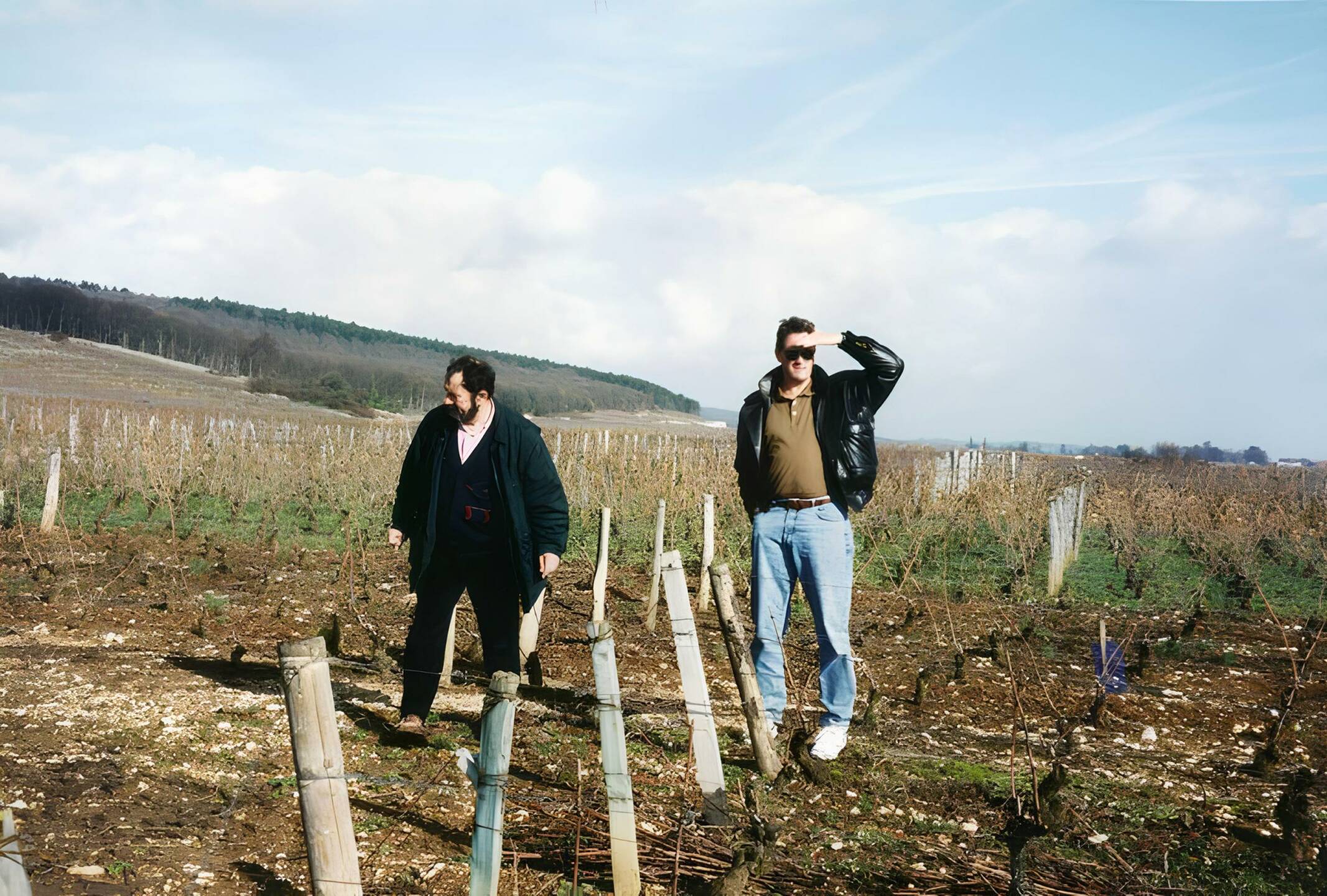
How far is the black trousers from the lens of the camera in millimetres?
4453

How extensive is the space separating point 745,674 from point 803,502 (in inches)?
30.0

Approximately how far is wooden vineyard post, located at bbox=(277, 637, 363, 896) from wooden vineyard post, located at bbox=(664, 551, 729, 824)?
4.54 ft

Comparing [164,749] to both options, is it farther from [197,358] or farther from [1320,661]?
[197,358]

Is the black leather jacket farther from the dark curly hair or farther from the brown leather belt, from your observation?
the dark curly hair

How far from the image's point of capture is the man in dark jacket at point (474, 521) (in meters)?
4.36

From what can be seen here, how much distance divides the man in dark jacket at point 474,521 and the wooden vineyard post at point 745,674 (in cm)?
99

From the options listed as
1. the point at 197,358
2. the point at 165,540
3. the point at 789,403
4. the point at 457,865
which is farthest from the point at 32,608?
the point at 197,358

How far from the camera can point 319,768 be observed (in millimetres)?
2340

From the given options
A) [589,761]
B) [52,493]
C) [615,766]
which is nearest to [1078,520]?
[589,761]

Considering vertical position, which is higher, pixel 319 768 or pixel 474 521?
pixel 474 521

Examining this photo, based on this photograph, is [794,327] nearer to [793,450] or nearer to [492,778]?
[793,450]

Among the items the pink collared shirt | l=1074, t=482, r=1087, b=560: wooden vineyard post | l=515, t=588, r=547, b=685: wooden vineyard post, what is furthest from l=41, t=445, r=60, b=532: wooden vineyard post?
l=1074, t=482, r=1087, b=560: wooden vineyard post

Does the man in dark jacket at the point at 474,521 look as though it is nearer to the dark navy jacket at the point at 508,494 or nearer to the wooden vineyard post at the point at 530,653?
the dark navy jacket at the point at 508,494

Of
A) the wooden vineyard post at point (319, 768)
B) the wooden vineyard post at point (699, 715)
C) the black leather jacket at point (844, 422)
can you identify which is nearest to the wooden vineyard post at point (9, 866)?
the wooden vineyard post at point (319, 768)
